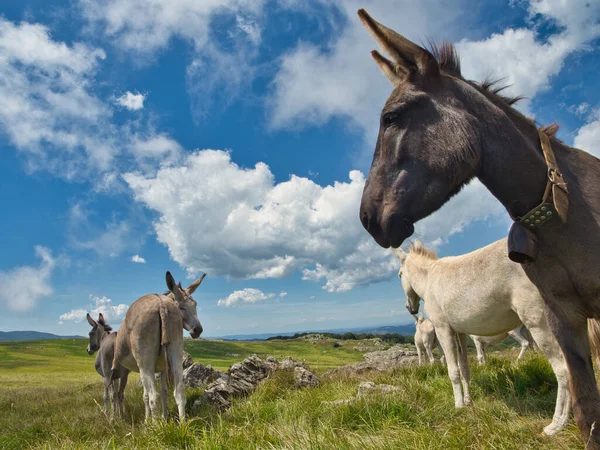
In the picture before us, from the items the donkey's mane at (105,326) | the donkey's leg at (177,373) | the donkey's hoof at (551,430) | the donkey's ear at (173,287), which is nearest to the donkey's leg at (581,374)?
the donkey's hoof at (551,430)

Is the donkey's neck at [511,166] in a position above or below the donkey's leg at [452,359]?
above

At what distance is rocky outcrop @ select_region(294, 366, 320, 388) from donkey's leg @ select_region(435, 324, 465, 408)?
197 inches

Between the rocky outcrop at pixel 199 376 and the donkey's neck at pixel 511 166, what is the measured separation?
14.6 meters

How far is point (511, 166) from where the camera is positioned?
104 inches

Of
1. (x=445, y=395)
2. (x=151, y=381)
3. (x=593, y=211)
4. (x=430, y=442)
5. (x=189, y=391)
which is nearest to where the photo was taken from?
(x=593, y=211)

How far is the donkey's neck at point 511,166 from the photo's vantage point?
8.67ft

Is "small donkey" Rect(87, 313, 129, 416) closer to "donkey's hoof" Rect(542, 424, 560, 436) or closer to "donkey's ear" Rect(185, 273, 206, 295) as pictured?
"donkey's ear" Rect(185, 273, 206, 295)

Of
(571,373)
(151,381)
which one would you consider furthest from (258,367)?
→ (571,373)

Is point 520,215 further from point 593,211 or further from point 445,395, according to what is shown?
point 445,395

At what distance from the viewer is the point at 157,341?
1021 cm

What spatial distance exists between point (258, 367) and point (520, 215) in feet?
40.1

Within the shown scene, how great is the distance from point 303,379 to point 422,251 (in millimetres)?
5399

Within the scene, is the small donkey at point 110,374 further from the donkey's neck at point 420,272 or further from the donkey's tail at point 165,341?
the donkey's neck at point 420,272

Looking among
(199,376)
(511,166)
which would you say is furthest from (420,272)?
(199,376)
